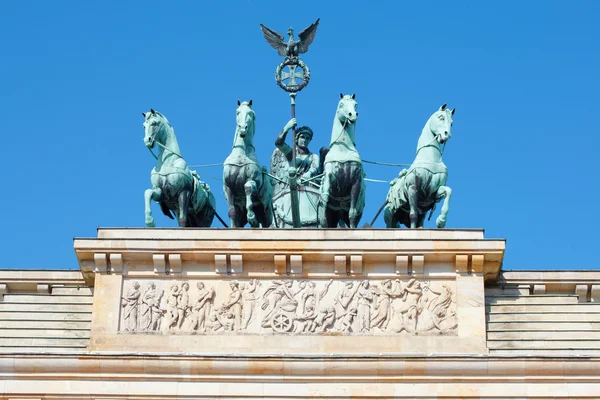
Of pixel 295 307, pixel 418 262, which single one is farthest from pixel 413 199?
pixel 295 307

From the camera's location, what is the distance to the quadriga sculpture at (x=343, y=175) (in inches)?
1345

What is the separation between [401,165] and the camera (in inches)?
1393

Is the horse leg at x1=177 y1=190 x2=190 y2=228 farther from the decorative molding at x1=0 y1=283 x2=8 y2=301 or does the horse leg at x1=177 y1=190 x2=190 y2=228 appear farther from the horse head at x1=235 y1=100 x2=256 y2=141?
the decorative molding at x1=0 y1=283 x2=8 y2=301

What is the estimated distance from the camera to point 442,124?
34156 mm

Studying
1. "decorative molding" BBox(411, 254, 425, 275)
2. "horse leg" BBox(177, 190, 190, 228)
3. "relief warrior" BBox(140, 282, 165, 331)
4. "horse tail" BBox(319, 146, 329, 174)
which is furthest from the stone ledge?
"horse tail" BBox(319, 146, 329, 174)

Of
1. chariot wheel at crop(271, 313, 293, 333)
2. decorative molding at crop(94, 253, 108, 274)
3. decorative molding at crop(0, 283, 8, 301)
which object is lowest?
chariot wheel at crop(271, 313, 293, 333)

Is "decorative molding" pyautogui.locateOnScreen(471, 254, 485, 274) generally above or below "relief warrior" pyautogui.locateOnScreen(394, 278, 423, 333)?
above

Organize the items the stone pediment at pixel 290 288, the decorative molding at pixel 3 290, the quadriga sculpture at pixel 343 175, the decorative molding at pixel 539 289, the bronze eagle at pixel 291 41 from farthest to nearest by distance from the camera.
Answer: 1. the bronze eagle at pixel 291 41
2. the quadriga sculpture at pixel 343 175
3. the decorative molding at pixel 3 290
4. the decorative molding at pixel 539 289
5. the stone pediment at pixel 290 288

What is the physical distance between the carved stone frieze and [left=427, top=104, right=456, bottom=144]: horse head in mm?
2852

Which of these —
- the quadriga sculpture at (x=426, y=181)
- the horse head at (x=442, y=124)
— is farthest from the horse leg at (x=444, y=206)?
the horse head at (x=442, y=124)

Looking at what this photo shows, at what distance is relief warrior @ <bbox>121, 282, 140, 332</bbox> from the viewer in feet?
107

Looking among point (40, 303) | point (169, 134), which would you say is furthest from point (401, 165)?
point (40, 303)

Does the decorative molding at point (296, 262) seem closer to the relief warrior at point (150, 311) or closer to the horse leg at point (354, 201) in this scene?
the horse leg at point (354, 201)

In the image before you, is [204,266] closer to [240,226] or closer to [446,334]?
[240,226]
